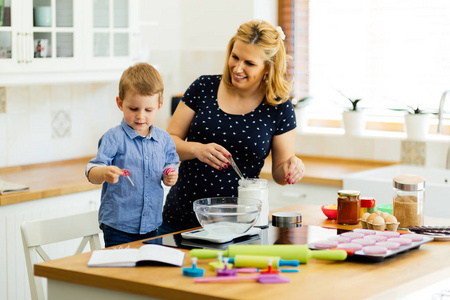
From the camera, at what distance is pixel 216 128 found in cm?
257

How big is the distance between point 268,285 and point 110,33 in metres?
2.61

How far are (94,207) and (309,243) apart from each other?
1.79 metres

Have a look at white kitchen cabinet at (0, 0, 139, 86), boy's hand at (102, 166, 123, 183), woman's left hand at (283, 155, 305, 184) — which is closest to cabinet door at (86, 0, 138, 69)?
white kitchen cabinet at (0, 0, 139, 86)

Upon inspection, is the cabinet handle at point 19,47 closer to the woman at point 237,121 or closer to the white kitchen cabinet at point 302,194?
the woman at point 237,121

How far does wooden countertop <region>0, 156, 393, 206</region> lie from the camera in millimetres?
3367

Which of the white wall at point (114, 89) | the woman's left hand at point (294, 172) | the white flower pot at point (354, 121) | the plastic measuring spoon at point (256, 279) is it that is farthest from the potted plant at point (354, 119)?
the plastic measuring spoon at point (256, 279)

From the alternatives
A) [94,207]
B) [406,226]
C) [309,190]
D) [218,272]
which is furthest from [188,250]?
[309,190]

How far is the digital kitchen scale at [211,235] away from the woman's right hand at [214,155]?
27 cm

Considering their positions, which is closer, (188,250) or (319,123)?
(188,250)

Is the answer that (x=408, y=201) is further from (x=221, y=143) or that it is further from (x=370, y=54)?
(x=370, y=54)

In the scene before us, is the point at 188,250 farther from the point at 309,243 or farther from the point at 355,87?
the point at 355,87

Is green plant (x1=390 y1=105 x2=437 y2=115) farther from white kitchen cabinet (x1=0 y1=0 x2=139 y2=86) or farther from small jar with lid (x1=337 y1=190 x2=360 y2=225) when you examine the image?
small jar with lid (x1=337 y1=190 x2=360 y2=225)

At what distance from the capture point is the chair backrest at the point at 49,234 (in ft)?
7.54

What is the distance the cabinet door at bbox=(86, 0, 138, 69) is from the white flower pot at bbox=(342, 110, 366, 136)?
4.42ft
